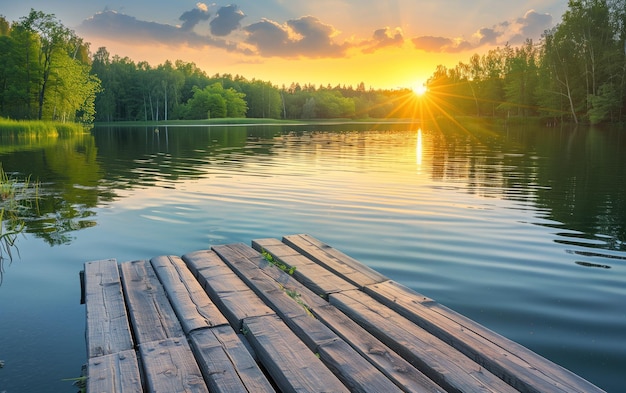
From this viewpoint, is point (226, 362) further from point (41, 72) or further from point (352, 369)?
point (41, 72)

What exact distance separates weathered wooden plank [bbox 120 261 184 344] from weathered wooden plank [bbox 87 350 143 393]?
308mm

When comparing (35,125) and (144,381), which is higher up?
(35,125)

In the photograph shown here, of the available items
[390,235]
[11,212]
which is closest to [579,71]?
[390,235]

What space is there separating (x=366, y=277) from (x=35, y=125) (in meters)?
46.2

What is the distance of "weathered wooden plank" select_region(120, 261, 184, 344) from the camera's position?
13.0 feet

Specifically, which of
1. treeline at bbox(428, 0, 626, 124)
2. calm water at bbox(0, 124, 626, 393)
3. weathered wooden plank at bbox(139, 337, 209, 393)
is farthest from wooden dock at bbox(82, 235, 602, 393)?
treeline at bbox(428, 0, 626, 124)

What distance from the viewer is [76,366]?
4242 mm

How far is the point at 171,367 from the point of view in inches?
133

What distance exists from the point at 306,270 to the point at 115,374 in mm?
2659

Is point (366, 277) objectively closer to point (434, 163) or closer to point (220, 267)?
point (220, 267)

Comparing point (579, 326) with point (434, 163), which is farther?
point (434, 163)

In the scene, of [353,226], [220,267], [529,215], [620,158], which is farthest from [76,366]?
[620,158]

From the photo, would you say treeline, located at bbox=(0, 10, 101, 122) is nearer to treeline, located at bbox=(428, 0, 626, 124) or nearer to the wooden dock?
the wooden dock

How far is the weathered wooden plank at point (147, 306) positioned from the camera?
3951 millimetres
